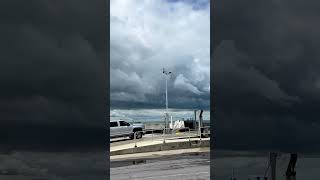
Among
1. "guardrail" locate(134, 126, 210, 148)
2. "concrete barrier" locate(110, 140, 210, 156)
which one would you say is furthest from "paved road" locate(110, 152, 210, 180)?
"guardrail" locate(134, 126, 210, 148)

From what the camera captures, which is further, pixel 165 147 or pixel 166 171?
pixel 165 147

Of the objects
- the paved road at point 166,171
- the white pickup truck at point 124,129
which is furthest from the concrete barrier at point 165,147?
the white pickup truck at point 124,129

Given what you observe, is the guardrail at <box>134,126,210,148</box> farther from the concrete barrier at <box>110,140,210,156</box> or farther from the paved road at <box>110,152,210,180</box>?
the paved road at <box>110,152,210,180</box>

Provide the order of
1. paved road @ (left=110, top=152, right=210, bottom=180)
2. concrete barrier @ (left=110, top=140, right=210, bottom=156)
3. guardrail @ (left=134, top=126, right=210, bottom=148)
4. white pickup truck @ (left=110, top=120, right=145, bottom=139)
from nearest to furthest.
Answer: paved road @ (left=110, top=152, right=210, bottom=180) < concrete barrier @ (left=110, top=140, right=210, bottom=156) < guardrail @ (left=134, top=126, right=210, bottom=148) < white pickup truck @ (left=110, top=120, right=145, bottom=139)

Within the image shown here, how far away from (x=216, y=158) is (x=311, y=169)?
113cm

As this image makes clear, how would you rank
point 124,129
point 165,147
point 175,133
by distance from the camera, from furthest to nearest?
1. point 175,133
2. point 124,129
3. point 165,147

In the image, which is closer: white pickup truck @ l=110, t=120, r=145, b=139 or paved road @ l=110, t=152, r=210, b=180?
paved road @ l=110, t=152, r=210, b=180

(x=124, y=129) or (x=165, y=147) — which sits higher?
(x=124, y=129)

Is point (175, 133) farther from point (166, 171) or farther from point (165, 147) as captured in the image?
point (166, 171)

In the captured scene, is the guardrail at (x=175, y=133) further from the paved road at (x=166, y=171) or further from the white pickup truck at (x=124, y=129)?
the paved road at (x=166, y=171)

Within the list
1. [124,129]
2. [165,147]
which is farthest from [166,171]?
[124,129]

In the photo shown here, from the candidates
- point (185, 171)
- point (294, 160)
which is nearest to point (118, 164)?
point (185, 171)

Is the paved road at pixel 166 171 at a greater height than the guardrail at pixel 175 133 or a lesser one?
lesser

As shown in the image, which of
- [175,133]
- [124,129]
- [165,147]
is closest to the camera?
[165,147]
